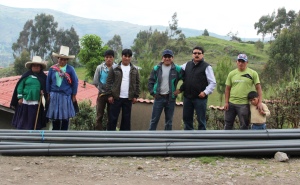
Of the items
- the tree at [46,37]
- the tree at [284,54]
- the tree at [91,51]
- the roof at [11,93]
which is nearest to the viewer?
the roof at [11,93]

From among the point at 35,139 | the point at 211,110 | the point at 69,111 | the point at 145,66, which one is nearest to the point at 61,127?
the point at 69,111

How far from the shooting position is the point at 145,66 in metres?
19.3

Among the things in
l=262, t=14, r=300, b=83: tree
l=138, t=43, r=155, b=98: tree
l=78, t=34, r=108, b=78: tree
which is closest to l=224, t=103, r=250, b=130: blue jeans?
l=138, t=43, r=155, b=98: tree

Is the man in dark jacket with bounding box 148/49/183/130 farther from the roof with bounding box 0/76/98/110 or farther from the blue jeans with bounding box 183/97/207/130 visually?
the roof with bounding box 0/76/98/110

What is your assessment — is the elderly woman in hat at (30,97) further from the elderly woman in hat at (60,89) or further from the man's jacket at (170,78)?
the man's jacket at (170,78)

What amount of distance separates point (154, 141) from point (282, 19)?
4726 centimetres

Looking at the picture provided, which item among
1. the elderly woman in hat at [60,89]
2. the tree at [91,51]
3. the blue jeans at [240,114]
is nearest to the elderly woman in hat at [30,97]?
the elderly woman in hat at [60,89]

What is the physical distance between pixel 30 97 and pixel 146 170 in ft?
8.30

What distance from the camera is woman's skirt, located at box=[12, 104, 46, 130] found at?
5.96 meters

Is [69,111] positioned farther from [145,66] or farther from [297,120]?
[145,66]

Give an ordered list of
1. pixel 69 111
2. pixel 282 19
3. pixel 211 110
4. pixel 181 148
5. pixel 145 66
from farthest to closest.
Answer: pixel 282 19, pixel 145 66, pixel 211 110, pixel 69 111, pixel 181 148

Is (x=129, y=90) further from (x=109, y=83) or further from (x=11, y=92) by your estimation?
(x=11, y=92)

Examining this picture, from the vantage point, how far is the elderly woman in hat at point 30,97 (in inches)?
233

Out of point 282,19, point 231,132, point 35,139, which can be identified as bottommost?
point 35,139
